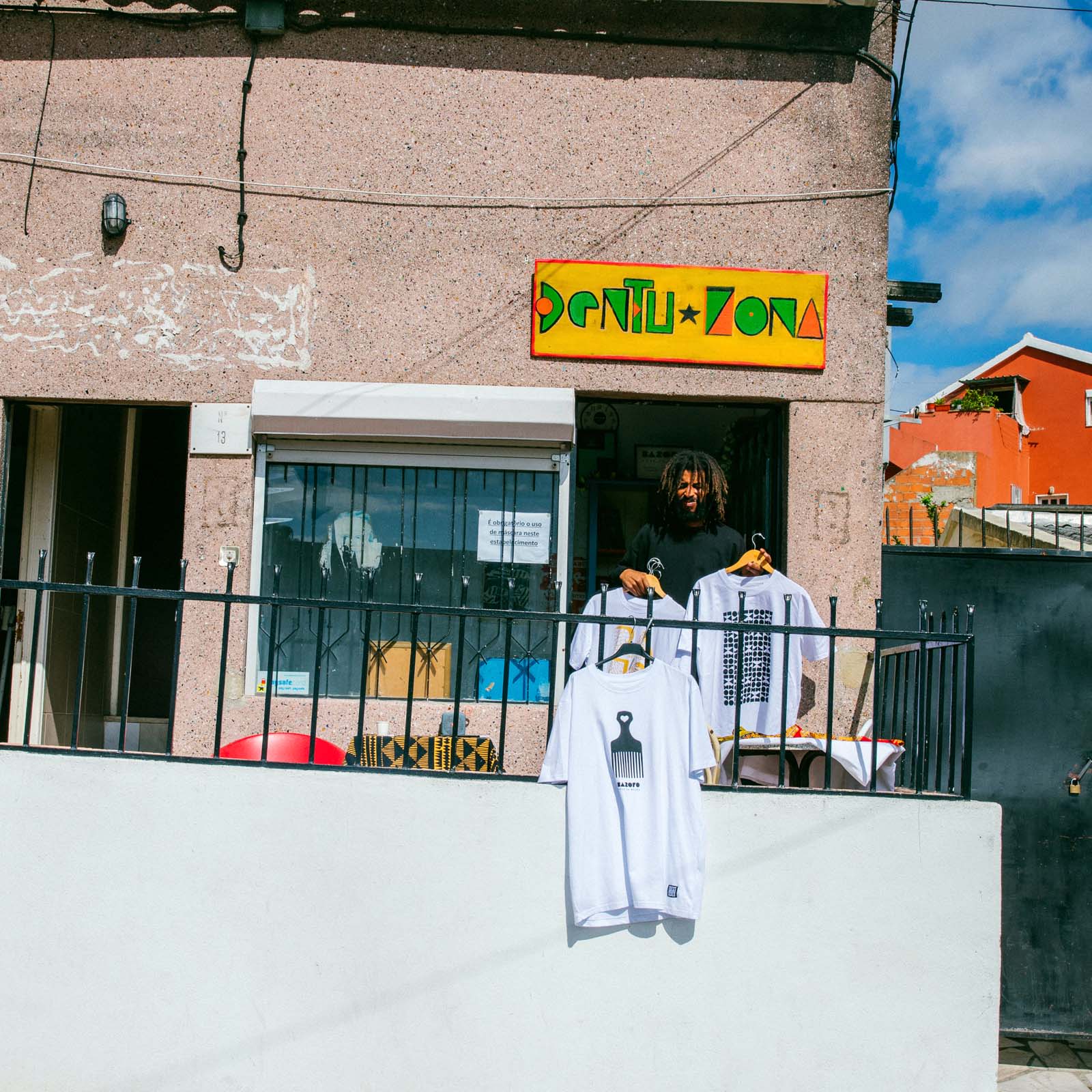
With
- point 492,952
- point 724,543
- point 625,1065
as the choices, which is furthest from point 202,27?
point 625,1065

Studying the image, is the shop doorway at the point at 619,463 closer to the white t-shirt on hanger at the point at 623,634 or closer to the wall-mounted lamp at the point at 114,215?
the white t-shirt on hanger at the point at 623,634

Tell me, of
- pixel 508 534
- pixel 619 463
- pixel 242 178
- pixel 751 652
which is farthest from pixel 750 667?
pixel 242 178

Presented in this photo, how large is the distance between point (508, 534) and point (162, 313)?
7.44ft

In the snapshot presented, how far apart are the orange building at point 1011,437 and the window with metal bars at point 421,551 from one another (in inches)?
528

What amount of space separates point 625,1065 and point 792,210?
14.6 feet

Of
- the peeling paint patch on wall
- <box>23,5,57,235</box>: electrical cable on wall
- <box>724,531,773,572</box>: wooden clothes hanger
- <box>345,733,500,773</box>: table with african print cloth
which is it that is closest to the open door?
the peeling paint patch on wall

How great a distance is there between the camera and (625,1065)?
3.83m

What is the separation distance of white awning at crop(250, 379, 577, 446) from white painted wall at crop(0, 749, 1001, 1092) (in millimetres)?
2392

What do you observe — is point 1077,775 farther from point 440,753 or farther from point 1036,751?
point 440,753

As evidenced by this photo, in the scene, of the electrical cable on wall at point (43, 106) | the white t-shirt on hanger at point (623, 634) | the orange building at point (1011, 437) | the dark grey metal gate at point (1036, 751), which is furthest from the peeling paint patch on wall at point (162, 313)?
the orange building at point (1011, 437)

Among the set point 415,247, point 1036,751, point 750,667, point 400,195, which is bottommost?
point 1036,751

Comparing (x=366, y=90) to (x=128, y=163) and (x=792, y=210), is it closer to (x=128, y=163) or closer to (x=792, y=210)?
(x=128, y=163)

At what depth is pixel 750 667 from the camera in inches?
196

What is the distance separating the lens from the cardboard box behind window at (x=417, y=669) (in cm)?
597
